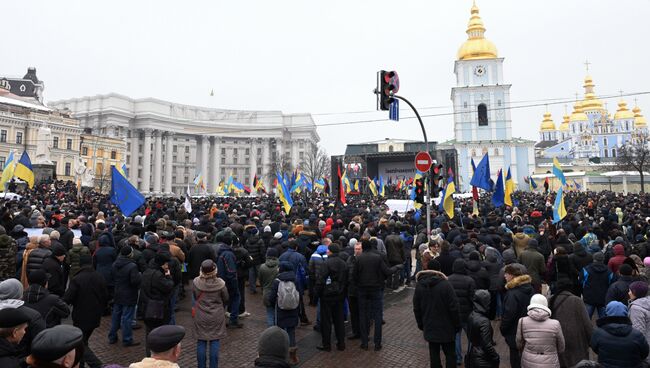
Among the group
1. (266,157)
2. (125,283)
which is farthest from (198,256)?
(266,157)

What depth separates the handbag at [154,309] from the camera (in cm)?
587

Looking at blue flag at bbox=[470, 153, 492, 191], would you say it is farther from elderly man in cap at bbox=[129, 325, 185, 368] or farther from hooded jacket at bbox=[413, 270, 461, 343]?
elderly man in cap at bbox=[129, 325, 185, 368]

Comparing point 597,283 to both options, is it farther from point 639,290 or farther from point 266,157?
point 266,157

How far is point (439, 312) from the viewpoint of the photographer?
5.43 m

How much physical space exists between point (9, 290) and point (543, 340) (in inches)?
220

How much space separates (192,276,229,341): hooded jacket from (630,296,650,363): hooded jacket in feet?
17.0

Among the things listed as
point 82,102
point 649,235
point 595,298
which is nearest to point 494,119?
point 649,235

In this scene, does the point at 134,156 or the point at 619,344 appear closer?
the point at 619,344

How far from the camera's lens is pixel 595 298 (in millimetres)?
7027

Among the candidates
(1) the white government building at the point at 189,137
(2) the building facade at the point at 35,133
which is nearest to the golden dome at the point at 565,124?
(1) the white government building at the point at 189,137

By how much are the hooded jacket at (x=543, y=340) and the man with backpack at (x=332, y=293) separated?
10.4 ft

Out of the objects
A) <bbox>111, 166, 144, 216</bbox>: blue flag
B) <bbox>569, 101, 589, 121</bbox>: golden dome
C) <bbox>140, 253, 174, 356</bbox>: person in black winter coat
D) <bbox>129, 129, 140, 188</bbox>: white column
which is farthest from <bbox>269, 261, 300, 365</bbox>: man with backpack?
<bbox>569, 101, 589, 121</bbox>: golden dome

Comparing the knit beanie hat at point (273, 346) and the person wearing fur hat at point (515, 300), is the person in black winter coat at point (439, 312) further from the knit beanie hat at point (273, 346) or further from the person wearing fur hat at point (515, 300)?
the knit beanie hat at point (273, 346)

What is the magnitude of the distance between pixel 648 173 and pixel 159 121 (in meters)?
89.5
